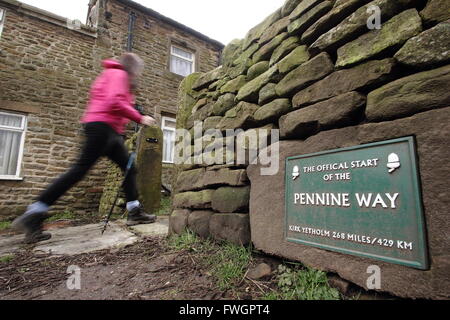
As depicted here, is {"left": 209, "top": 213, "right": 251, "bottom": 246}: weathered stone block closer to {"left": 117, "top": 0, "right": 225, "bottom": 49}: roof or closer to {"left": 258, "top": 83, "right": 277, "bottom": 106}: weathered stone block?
{"left": 258, "top": 83, "right": 277, "bottom": 106}: weathered stone block

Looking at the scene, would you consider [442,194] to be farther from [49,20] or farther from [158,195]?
[49,20]

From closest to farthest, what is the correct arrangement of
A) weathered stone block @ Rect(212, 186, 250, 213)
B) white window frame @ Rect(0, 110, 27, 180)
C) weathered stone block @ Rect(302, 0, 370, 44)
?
weathered stone block @ Rect(302, 0, 370, 44) < weathered stone block @ Rect(212, 186, 250, 213) < white window frame @ Rect(0, 110, 27, 180)

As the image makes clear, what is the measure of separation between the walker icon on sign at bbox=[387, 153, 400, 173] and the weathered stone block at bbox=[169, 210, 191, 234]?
6.09ft

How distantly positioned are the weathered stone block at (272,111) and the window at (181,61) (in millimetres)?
7792

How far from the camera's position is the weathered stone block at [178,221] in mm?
2449

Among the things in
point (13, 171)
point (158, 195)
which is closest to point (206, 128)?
point (158, 195)

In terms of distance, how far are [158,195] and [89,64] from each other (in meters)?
4.80

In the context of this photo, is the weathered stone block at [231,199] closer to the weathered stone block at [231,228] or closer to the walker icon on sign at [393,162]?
the weathered stone block at [231,228]

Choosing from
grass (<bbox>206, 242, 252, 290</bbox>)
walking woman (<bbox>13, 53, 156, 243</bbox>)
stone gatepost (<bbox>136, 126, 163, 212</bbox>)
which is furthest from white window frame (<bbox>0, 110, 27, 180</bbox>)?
grass (<bbox>206, 242, 252, 290</bbox>)

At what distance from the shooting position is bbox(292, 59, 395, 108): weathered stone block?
122cm

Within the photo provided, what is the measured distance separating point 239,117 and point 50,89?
6.43 m

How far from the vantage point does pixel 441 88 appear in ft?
3.31

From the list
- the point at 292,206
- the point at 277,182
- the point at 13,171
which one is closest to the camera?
the point at 292,206
